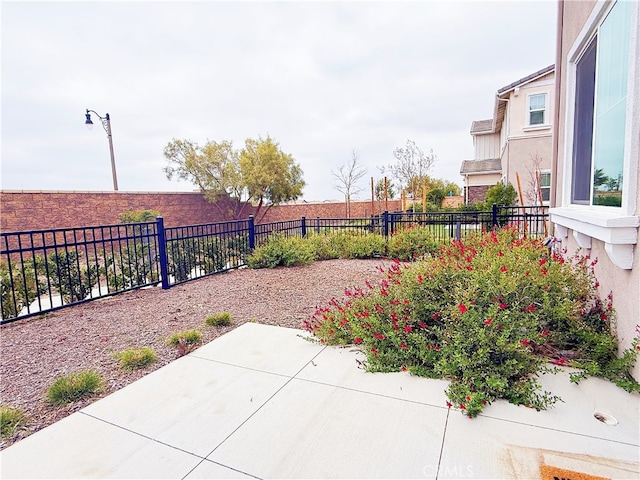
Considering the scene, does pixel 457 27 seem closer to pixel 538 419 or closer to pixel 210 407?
pixel 538 419

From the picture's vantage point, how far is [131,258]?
610cm

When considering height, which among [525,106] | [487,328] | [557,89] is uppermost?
[525,106]

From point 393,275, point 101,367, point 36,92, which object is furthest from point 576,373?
point 36,92

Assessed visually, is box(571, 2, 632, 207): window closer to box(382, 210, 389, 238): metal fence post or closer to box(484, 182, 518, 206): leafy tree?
box(382, 210, 389, 238): metal fence post

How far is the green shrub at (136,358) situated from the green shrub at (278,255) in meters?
4.51

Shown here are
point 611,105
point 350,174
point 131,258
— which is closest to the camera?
point 611,105

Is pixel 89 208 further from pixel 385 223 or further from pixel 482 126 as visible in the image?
pixel 482 126

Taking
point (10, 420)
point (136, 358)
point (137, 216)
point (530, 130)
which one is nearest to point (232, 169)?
point (137, 216)

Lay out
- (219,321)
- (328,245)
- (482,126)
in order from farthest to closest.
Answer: (482,126) → (328,245) → (219,321)

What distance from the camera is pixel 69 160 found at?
45.5ft

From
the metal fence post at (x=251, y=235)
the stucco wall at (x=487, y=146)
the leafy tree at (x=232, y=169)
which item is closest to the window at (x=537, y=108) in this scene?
the stucco wall at (x=487, y=146)

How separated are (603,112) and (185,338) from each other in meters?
4.57

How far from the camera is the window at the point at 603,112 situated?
8.52 feet

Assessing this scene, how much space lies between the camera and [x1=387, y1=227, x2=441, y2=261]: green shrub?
26.5ft
